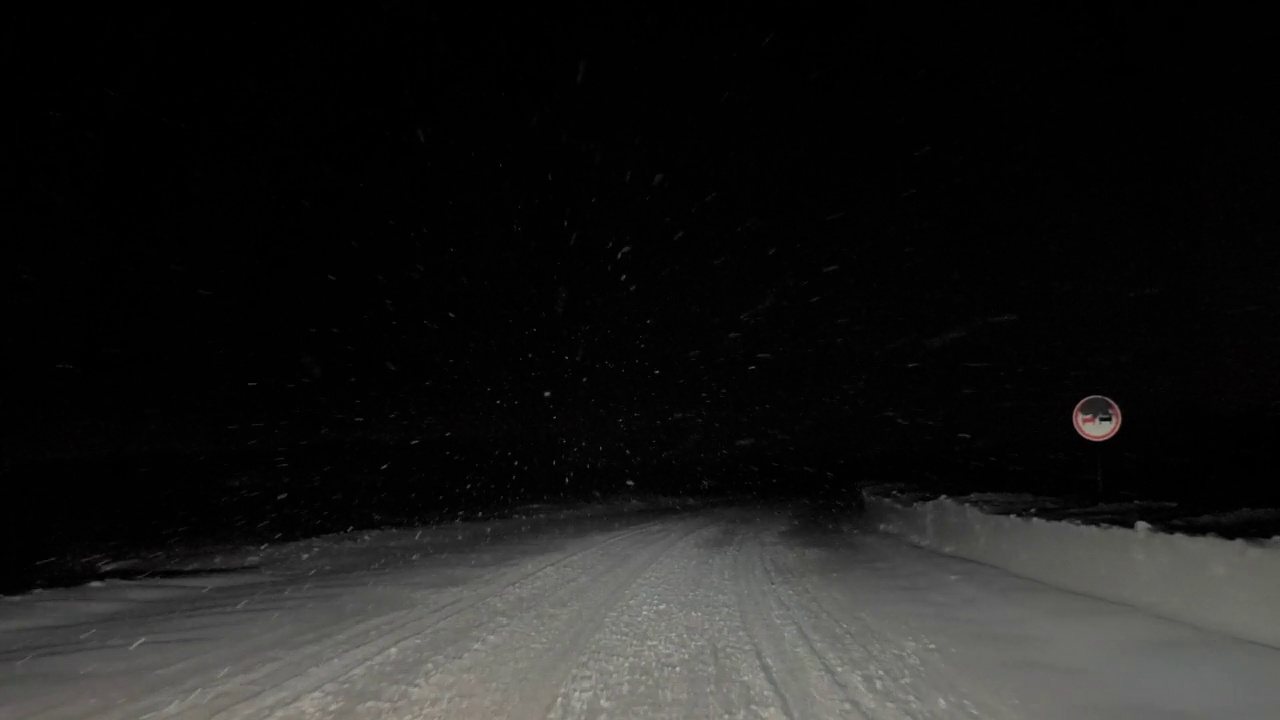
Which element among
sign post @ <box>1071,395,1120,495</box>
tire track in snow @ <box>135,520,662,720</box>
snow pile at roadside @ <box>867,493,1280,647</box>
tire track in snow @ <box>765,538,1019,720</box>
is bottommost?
tire track in snow @ <box>765,538,1019,720</box>

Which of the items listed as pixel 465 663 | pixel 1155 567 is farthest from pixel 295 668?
pixel 1155 567

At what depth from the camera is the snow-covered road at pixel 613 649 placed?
6453 mm

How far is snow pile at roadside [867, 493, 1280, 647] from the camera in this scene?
7.79 meters

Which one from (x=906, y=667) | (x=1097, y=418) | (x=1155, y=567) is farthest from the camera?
(x=1097, y=418)

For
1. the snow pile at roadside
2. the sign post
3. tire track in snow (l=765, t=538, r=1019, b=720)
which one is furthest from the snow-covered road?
the sign post

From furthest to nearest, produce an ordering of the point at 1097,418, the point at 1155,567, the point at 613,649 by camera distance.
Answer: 1. the point at 1097,418
2. the point at 1155,567
3. the point at 613,649

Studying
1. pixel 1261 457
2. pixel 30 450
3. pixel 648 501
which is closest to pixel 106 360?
pixel 30 450

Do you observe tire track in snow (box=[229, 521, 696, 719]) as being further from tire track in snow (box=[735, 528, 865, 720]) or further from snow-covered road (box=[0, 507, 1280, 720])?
tire track in snow (box=[735, 528, 865, 720])

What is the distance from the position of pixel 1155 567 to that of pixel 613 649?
19.4 feet

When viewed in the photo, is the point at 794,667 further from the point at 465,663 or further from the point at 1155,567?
the point at 1155,567

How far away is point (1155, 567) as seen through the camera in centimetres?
931

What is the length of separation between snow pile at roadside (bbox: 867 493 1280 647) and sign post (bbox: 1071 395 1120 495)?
1465mm

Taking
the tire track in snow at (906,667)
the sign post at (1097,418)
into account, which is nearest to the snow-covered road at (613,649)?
the tire track in snow at (906,667)

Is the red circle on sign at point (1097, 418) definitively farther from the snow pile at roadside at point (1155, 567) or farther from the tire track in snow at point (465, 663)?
the tire track in snow at point (465, 663)
